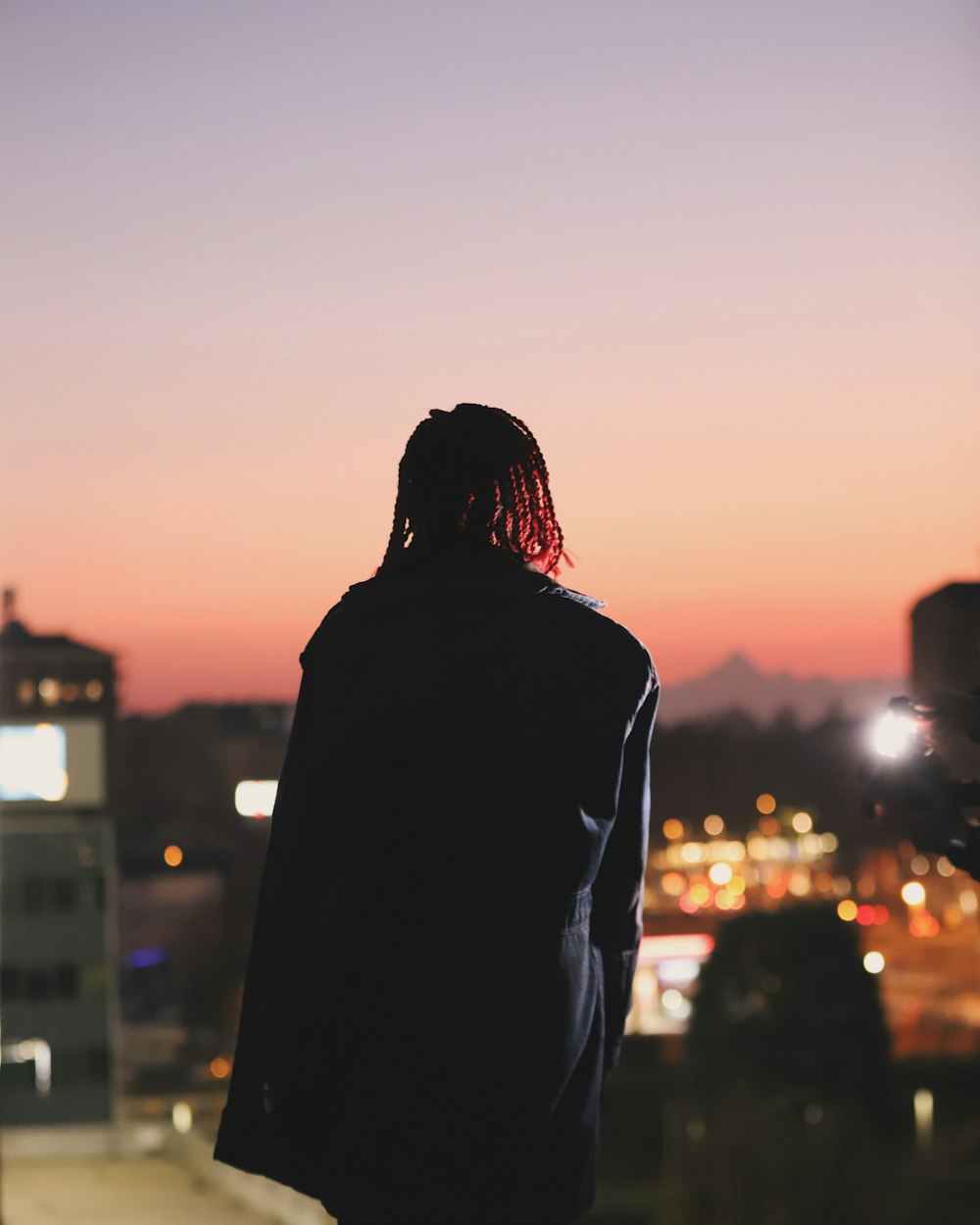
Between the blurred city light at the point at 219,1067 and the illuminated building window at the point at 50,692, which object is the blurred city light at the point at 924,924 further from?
the illuminated building window at the point at 50,692

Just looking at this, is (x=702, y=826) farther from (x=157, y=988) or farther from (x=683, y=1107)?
(x=683, y=1107)

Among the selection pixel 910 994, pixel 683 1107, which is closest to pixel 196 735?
pixel 910 994

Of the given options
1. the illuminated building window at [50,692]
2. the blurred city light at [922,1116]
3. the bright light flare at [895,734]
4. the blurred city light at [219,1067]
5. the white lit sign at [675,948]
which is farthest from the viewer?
the illuminated building window at [50,692]

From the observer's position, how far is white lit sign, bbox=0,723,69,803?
13.3m

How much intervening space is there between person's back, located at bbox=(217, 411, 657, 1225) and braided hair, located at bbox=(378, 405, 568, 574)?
0.07 m

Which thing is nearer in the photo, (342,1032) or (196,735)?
(342,1032)

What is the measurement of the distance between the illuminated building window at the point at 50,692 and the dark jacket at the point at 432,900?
20.9 m

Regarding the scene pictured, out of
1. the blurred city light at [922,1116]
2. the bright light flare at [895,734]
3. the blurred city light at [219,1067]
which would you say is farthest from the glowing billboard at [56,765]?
the bright light flare at [895,734]

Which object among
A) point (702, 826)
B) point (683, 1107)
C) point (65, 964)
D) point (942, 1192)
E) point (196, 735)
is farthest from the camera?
point (702, 826)

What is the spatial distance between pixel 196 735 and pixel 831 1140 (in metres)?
27.6

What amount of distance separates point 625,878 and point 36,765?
1278 centimetres

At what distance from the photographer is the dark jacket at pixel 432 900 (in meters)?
1.29

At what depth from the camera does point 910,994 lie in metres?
26.6

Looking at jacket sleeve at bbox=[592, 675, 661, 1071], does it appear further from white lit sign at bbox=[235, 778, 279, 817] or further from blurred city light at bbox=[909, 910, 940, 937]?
blurred city light at bbox=[909, 910, 940, 937]
